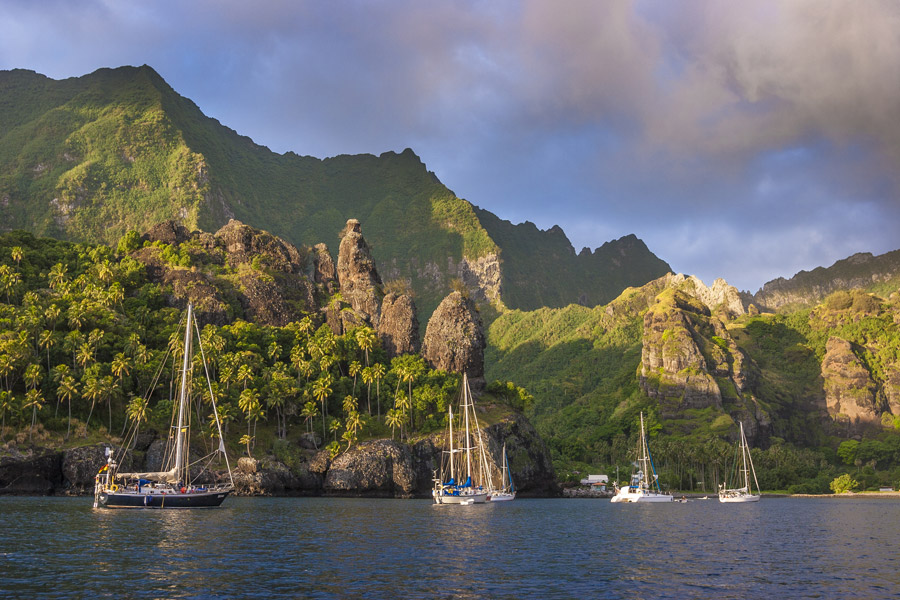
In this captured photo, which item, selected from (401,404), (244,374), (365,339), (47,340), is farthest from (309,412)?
(47,340)

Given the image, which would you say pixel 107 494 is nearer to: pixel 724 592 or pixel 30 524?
pixel 30 524

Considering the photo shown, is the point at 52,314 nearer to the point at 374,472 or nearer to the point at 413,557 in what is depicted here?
the point at 374,472

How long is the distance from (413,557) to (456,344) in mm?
137490

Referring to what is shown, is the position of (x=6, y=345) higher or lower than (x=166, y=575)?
higher

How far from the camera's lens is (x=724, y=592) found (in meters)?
43.0

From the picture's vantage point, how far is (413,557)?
183ft

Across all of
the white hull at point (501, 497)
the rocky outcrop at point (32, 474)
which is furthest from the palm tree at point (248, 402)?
the white hull at point (501, 497)

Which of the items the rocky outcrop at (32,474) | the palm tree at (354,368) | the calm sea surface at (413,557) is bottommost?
the calm sea surface at (413,557)

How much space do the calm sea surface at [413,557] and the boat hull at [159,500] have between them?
1784 mm

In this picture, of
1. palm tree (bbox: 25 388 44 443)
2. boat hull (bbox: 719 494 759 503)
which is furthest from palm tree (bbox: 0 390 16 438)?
boat hull (bbox: 719 494 759 503)

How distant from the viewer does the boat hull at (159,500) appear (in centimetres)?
9262

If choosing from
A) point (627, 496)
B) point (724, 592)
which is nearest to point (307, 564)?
point (724, 592)

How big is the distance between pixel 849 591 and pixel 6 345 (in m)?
134

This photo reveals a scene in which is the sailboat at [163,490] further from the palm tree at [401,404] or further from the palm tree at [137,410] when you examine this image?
the palm tree at [401,404]
